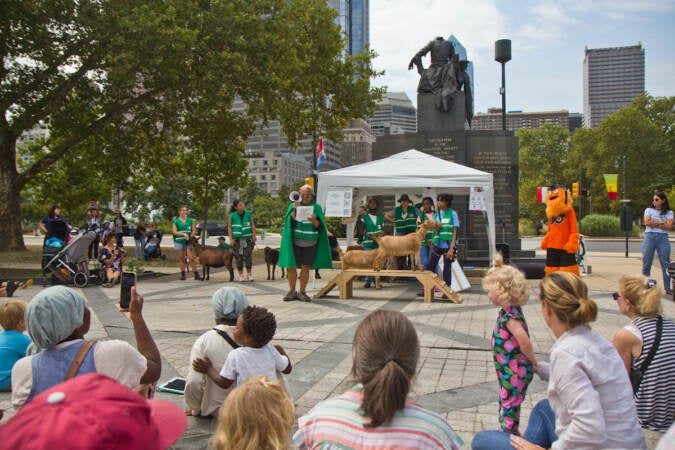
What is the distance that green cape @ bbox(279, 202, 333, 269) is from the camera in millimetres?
9594

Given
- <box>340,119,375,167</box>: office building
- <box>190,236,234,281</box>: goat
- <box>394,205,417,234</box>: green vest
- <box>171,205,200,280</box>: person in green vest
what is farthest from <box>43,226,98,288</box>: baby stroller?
<box>340,119,375,167</box>: office building

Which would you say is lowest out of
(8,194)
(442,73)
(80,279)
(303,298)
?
(303,298)

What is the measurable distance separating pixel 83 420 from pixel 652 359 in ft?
9.79

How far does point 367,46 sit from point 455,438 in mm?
29093

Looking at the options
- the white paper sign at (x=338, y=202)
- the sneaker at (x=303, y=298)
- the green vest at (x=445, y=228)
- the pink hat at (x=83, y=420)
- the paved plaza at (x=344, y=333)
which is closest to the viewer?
the pink hat at (x=83, y=420)

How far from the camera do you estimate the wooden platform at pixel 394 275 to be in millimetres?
9641

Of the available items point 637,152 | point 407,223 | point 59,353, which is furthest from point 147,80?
point 637,152

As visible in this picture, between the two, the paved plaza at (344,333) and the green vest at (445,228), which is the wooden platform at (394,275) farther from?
the green vest at (445,228)

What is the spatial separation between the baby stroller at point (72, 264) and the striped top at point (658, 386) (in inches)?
465

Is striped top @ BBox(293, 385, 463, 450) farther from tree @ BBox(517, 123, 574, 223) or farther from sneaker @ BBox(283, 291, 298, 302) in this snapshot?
tree @ BBox(517, 123, 574, 223)

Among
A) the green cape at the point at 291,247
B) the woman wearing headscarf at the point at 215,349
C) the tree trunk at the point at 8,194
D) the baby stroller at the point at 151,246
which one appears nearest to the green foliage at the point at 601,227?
the baby stroller at the point at 151,246

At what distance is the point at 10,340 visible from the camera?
459 centimetres

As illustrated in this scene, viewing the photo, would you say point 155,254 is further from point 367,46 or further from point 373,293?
point 367,46

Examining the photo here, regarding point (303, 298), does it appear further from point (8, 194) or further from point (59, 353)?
point (8, 194)
